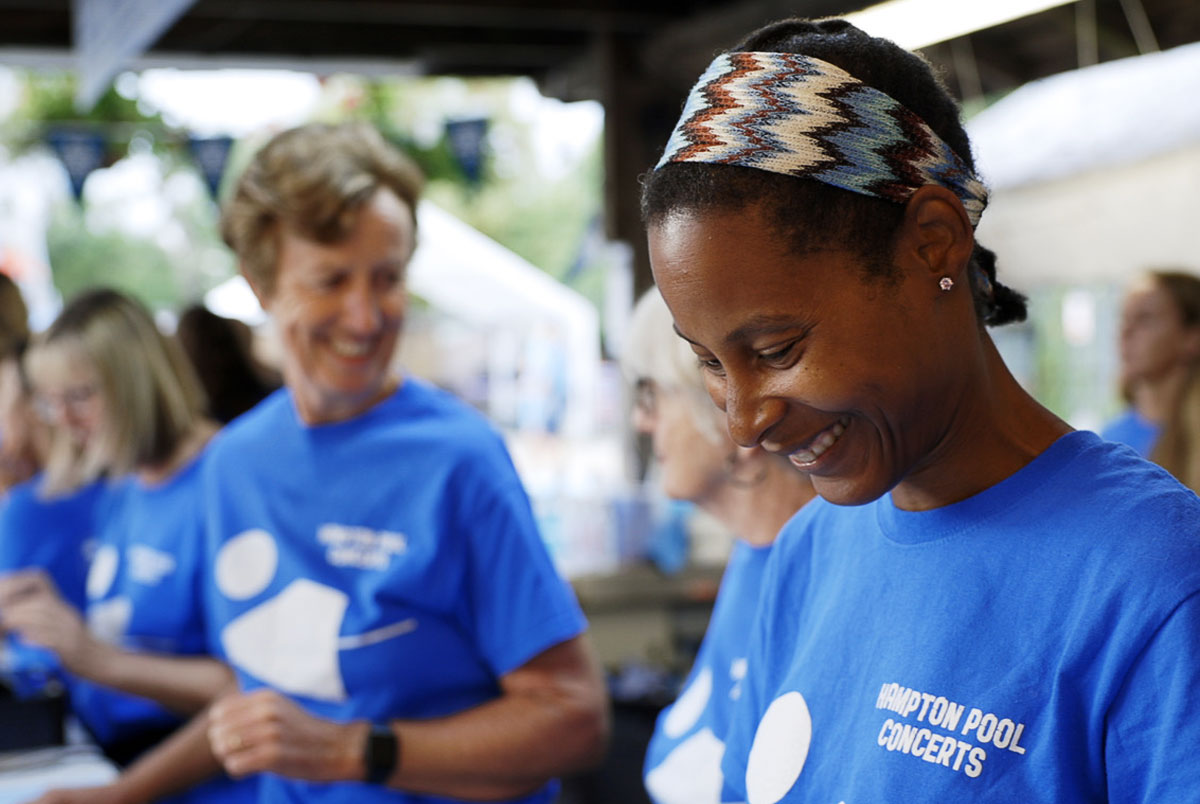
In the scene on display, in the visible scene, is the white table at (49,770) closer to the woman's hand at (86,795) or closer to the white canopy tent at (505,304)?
the woman's hand at (86,795)

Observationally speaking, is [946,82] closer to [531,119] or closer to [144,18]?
[144,18]

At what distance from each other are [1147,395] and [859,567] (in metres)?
3.52

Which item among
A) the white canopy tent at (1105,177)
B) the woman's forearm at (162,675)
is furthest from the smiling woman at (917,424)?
the white canopy tent at (1105,177)

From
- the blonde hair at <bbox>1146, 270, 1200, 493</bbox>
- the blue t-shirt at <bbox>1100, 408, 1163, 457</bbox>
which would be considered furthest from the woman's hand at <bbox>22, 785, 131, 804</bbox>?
the blue t-shirt at <bbox>1100, 408, 1163, 457</bbox>

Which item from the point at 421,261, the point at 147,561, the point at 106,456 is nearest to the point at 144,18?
the point at 106,456

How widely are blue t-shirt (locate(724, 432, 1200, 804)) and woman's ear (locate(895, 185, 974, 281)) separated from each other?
175 millimetres

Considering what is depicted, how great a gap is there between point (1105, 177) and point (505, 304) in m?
9.18

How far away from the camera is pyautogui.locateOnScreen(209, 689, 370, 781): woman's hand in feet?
5.97

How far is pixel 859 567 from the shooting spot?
114cm

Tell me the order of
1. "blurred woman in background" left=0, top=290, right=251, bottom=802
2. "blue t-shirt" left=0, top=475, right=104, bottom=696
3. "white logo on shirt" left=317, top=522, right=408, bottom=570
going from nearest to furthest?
"white logo on shirt" left=317, top=522, right=408, bottom=570 < "blurred woman in background" left=0, top=290, right=251, bottom=802 < "blue t-shirt" left=0, top=475, right=104, bottom=696

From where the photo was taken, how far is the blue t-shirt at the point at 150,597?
2.66 m

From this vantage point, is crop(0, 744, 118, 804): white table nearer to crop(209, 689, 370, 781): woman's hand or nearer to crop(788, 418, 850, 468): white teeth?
crop(209, 689, 370, 781): woman's hand

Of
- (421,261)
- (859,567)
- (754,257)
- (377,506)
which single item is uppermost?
(754,257)

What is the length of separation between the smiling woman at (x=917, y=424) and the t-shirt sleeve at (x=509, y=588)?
2.87 ft
